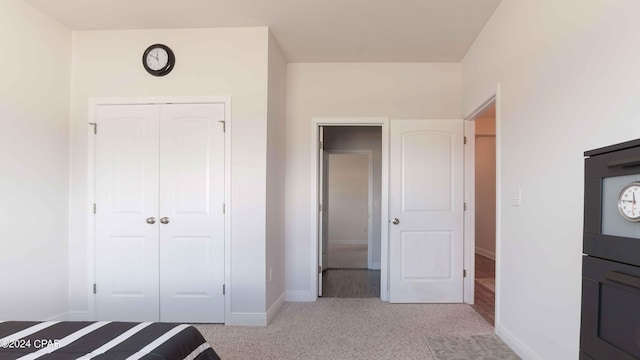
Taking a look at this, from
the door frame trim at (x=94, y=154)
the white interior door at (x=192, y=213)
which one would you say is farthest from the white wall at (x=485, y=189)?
the white interior door at (x=192, y=213)

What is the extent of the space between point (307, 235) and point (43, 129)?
8.49ft

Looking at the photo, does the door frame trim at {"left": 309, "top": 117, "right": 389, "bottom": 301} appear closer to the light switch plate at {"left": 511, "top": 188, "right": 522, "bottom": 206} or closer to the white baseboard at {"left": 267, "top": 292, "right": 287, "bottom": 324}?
the white baseboard at {"left": 267, "top": 292, "right": 287, "bottom": 324}

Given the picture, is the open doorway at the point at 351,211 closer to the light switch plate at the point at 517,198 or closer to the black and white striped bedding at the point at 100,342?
the light switch plate at the point at 517,198

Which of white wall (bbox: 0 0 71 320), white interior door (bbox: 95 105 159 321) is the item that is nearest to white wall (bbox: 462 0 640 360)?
white interior door (bbox: 95 105 159 321)

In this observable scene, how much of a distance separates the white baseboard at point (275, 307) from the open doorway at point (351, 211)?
569mm

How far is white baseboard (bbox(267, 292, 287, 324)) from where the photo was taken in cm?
307

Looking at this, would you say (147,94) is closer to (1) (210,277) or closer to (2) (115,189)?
(2) (115,189)

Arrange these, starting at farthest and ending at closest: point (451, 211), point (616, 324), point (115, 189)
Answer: point (451, 211) → point (115, 189) → point (616, 324)

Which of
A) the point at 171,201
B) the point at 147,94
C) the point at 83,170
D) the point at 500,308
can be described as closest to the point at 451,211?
the point at 500,308

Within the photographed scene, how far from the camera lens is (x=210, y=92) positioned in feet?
9.96

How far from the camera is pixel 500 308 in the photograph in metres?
2.65

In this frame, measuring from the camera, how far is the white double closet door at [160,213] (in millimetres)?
3010

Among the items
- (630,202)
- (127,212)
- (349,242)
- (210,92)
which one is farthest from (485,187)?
(127,212)

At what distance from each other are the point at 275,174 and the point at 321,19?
1489mm
